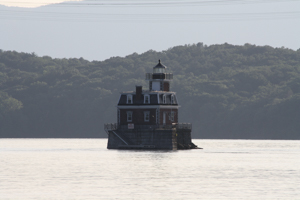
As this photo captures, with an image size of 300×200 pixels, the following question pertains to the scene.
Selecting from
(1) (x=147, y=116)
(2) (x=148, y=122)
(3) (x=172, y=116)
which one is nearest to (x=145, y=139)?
(2) (x=148, y=122)

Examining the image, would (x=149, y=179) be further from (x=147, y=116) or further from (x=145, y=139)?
(x=147, y=116)

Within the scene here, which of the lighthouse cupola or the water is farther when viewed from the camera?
the lighthouse cupola

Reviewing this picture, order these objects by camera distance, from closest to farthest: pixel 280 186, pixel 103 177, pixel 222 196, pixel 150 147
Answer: pixel 222 196 < pixel 280 186 < pixel 103 177 < pixel 150 147

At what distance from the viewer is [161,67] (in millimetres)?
115625

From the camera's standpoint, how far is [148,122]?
4274 inches

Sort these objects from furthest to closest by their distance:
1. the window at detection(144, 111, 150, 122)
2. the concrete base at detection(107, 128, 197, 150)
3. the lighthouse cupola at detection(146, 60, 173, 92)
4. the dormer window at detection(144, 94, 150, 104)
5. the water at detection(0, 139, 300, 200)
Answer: the lighthouse cupola at detection(146, 60, 173, 92) < the dormer window at detection(144, 94, 150, 104) < the window at detection(144, 111, 150, 122) < the concrete base at detection(107, 128, 197, 150) < the water at detection(0, 139, 300, 200)

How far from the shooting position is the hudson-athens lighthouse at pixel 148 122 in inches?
4144

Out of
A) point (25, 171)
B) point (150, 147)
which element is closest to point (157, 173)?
point (25, 171)

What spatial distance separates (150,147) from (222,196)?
55385 mm

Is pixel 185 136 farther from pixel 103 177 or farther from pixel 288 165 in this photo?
pixel 103 177

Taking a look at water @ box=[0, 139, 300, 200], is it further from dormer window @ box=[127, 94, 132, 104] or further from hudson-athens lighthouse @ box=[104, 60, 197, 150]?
dormer window @ box=[127, 94, 132, 104]

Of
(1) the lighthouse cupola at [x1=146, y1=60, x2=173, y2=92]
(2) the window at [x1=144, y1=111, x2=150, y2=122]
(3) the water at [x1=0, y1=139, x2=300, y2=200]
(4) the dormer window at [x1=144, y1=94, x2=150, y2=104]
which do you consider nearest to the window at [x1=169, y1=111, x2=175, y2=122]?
(2) the window at [x1=144, y1=111, x2=150, y2=122]

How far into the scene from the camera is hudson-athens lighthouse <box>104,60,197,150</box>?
345 feet

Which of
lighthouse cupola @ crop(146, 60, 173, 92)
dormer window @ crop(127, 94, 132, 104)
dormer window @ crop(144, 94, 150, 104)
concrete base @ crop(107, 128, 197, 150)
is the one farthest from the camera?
lighthouse cupola @ crop(146, 60, 173, 92)
